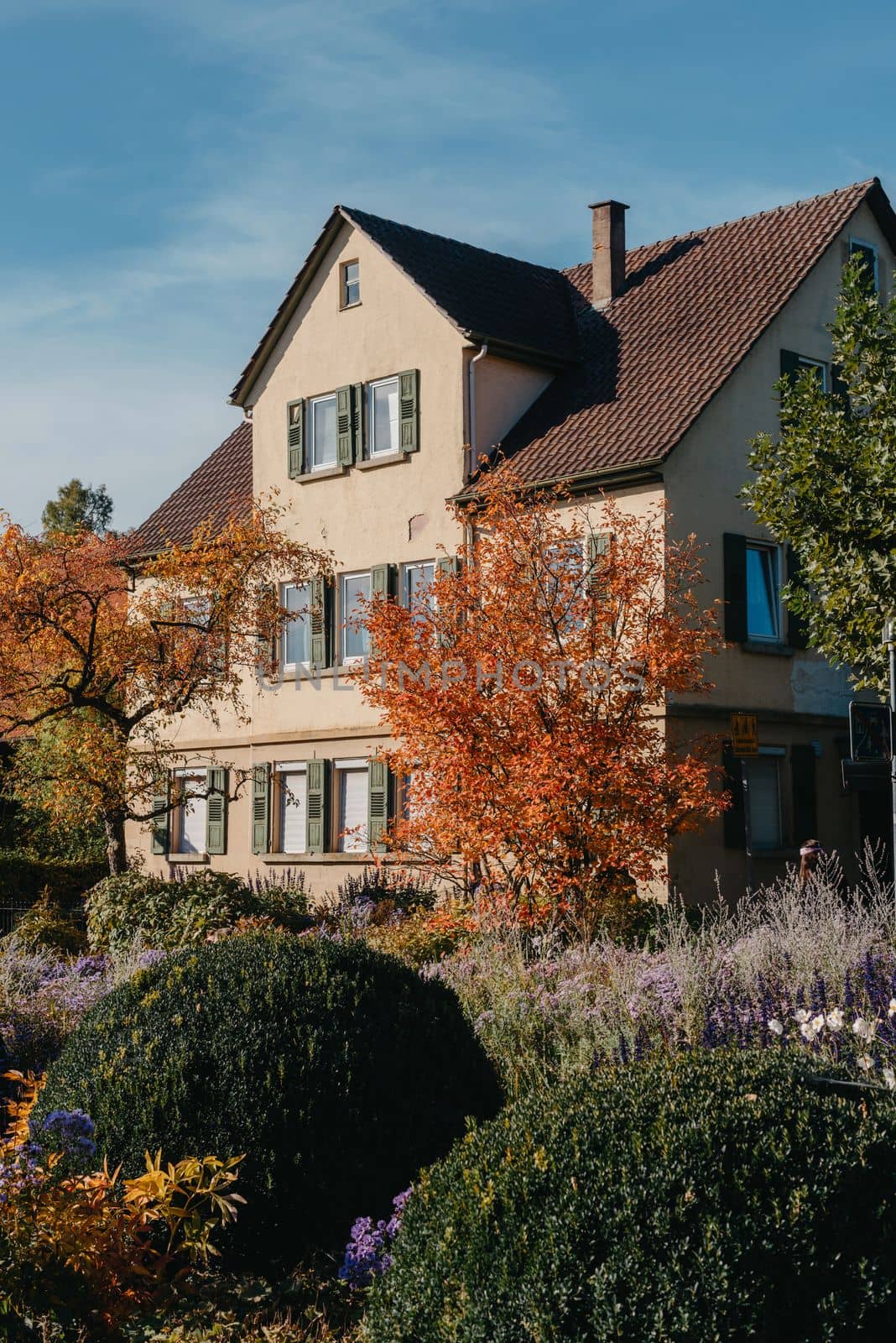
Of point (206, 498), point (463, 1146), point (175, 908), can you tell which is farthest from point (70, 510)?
point (463, 1146)

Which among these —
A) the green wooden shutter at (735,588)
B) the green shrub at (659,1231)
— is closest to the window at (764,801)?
the green wooden shutter at (735,588)

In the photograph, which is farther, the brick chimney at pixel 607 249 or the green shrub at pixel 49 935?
the brick chimney at pixel 607 249

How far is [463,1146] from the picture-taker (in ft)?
16.3

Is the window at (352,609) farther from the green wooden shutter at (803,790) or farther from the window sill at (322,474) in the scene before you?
the green wooden shutter at (803,790)

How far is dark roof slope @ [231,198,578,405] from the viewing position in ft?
78.2

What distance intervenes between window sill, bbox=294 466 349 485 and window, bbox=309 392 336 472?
114 millimetres

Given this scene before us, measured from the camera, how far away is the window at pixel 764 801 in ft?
72.2

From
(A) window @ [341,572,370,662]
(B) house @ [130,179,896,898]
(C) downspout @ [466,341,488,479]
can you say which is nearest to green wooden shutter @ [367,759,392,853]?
(B) house @ [130,179,896,898]

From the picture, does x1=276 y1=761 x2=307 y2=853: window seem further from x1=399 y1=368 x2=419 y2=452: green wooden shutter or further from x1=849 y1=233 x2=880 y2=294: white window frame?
x1=849 y1=233 x2=880 y2=294: white window frame

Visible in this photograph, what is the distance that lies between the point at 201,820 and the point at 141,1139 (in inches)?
849

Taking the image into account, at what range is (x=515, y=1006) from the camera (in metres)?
9.30

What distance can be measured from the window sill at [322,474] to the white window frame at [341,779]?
4600 mm

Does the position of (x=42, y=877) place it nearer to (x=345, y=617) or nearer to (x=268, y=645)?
(x=268, y=645)

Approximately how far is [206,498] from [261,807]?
693 centimetres
